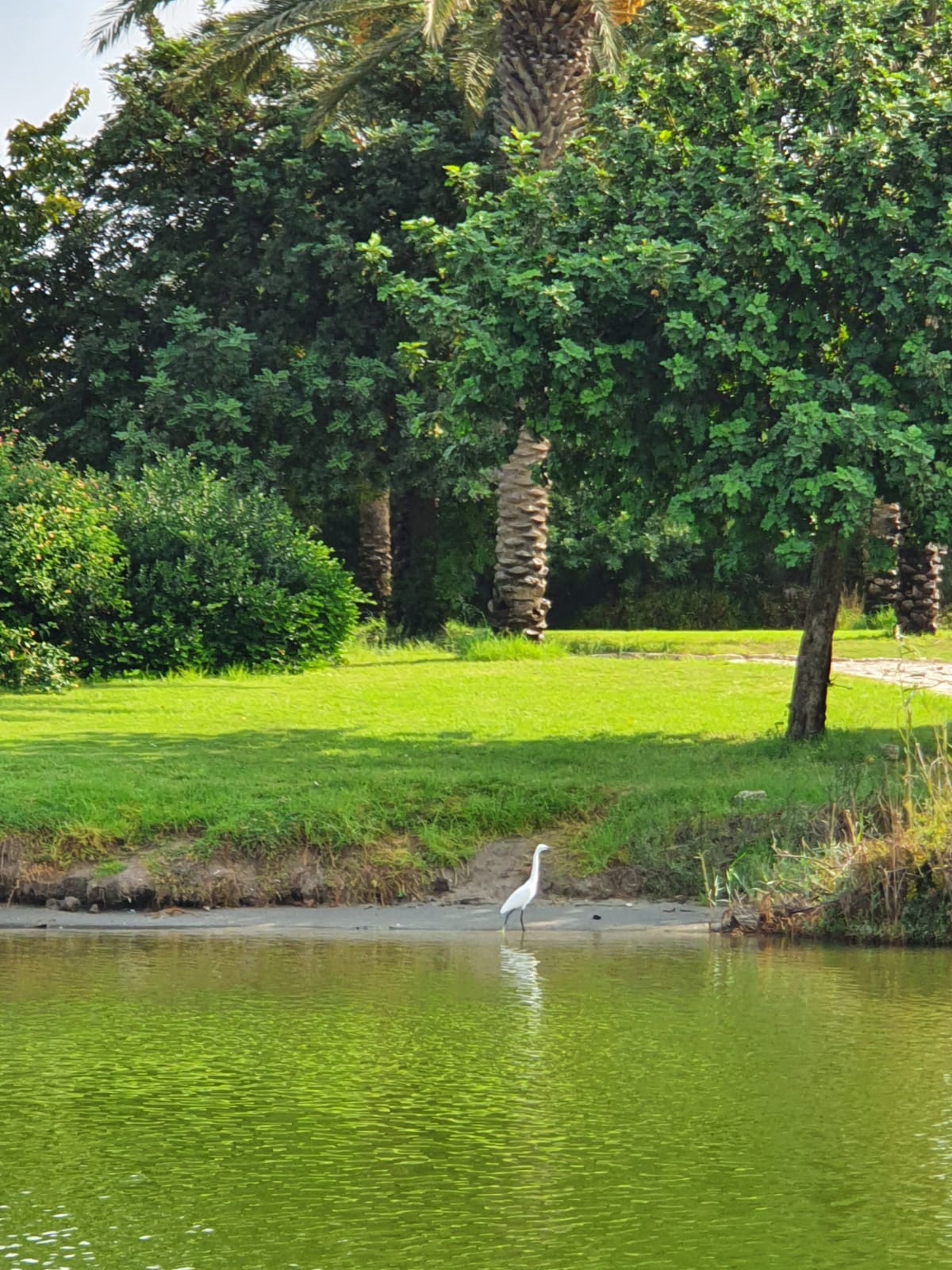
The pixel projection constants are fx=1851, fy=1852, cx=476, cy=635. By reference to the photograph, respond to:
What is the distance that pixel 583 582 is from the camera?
132 feet

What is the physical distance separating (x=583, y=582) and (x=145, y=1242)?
34.8 metres

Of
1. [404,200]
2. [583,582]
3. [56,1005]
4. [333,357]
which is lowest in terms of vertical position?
[56,1005]

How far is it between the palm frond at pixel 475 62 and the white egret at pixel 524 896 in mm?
19469

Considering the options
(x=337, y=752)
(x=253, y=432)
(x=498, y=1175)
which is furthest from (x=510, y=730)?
(x=253, y=432)

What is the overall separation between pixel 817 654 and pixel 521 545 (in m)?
10.3

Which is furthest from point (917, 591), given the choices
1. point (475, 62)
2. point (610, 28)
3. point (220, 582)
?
point (220, 582)

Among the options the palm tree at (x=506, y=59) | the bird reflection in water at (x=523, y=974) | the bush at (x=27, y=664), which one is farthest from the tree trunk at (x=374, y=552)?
the bird reflection in water at (x=523, y=974)

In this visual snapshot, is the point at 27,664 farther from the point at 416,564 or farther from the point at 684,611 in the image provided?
the point at 684,611

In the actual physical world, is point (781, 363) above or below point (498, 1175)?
above

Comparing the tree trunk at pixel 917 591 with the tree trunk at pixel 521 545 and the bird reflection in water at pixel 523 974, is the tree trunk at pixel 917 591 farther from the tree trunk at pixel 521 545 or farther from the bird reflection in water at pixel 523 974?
the bird reflection in water at pixel 523 974

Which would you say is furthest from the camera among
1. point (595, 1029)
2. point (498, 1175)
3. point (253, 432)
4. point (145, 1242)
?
point (253, 432)

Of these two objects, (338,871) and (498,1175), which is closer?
(498,1175)

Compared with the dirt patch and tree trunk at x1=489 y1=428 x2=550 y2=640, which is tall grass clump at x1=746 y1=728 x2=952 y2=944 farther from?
tree trunk at x1=489 y1=428 x2=550 y2=640

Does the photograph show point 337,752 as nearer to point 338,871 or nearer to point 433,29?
point 338,871
